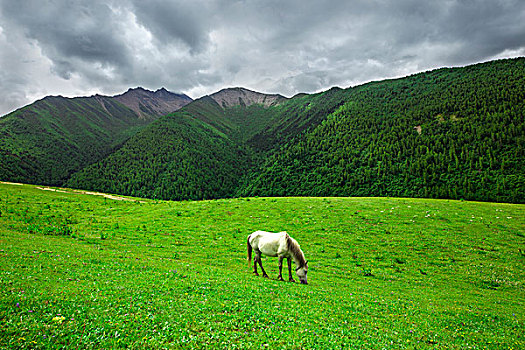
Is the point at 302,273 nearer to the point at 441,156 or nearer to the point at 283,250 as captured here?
the point at 283,250

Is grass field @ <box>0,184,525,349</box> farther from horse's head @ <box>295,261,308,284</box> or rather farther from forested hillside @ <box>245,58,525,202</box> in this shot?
forested hillside @ <box>245,58,525,202</box>

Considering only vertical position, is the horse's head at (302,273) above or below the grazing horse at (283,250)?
below

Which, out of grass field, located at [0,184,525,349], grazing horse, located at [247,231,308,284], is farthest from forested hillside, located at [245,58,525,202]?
grazing horse, located at [247,231,308,284]

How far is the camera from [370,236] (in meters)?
27.5

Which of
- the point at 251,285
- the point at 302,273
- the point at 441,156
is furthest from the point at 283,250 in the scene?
the point at 441,156

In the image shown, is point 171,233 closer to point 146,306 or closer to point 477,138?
point 146,306

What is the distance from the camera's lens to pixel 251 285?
12281 mm

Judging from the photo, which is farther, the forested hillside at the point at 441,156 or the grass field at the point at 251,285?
the forested hillside at the point at 441,156

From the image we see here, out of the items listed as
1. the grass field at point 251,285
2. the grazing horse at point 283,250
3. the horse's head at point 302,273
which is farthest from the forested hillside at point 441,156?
the grazing horse at point 283,250

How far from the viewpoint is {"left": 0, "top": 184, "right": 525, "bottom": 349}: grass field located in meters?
6.16

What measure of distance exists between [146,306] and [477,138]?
196067 millimetres

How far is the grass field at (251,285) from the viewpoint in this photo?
6164 mm

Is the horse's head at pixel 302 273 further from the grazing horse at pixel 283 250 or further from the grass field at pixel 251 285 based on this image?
the grass field at pixel 251 285

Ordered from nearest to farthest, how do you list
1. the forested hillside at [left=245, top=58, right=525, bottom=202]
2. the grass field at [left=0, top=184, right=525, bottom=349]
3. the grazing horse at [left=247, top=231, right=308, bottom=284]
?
the grass field at [left=0, top=184, right=525, bottom=349] < the grazing horse at [left=247, top=231, right=308, bottom=284] < the forested hillside at [left=245, top=58, right=525, bottom=202]
